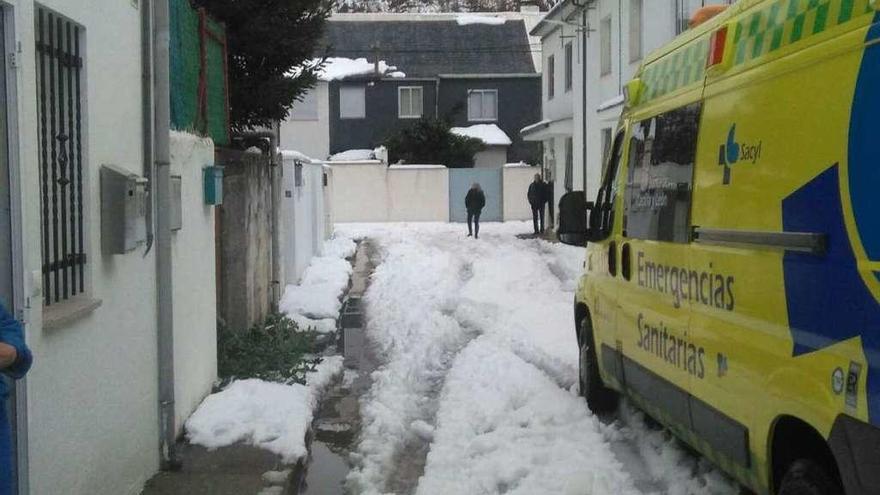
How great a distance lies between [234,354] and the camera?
9.83 m

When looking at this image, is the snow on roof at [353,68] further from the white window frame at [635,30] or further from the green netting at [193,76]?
the green netting at [193,76]

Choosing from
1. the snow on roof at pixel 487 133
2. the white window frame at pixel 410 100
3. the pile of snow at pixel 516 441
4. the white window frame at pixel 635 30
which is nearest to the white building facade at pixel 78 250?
the pile of snow at pixel 516 441

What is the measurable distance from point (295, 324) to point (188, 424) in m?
4.44

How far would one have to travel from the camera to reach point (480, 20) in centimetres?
4688

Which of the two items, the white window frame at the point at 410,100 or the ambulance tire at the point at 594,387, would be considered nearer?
the ambulance tire at the point at 594,387

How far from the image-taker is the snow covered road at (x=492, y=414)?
6.65 m

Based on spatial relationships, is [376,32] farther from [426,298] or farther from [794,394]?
[794,394]

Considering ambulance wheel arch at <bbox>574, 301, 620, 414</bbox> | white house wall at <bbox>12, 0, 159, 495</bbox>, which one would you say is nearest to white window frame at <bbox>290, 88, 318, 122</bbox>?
ambulance wheel arch at <bbox>574, 301, 620, 414</bbox>

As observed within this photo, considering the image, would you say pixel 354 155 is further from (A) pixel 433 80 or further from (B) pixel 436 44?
(B) pixel 436 44

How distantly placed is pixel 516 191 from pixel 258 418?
97.9 ft

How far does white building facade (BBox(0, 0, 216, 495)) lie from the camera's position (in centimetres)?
427

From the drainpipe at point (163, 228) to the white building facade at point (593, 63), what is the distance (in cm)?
1279

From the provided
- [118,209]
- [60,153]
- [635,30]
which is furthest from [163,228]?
[635,30]

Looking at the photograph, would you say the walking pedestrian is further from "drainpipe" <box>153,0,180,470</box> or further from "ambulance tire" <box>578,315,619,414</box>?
"drainpipe" <box>153,0,180,470</box>
